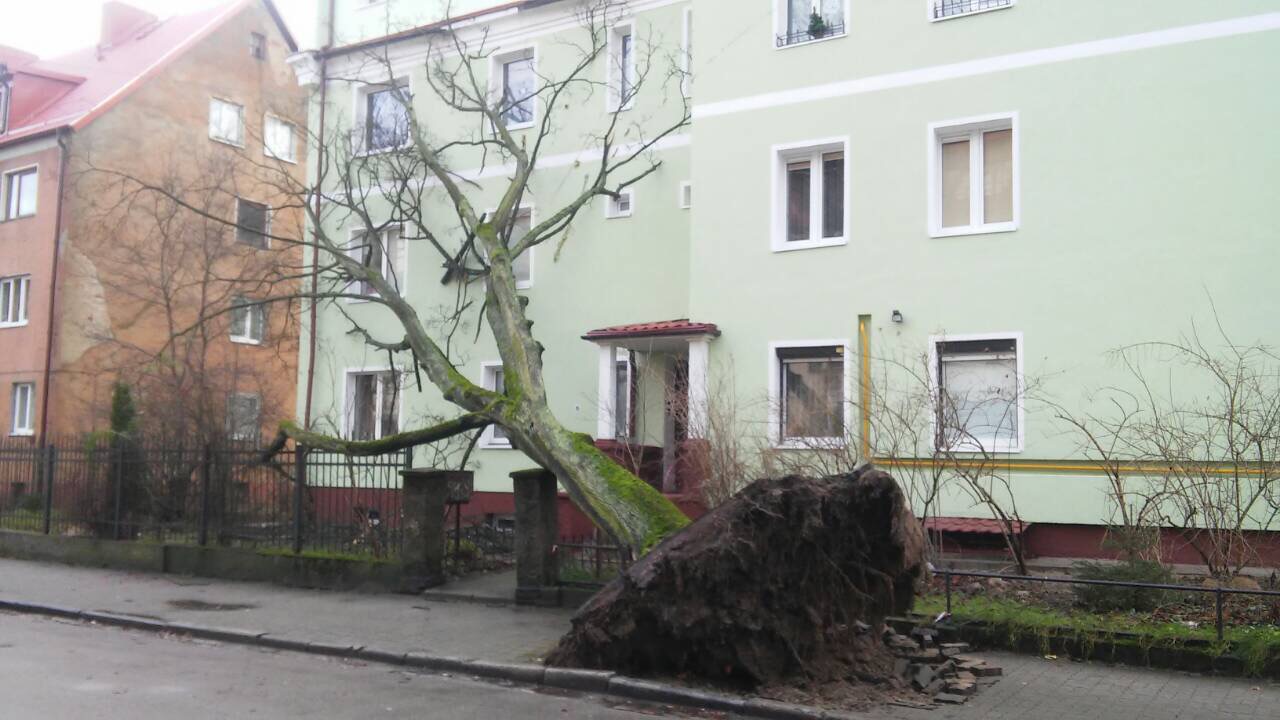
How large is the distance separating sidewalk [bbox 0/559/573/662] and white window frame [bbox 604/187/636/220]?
28.9 feet

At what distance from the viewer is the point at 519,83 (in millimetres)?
21062

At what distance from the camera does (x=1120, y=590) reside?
10.0 meters

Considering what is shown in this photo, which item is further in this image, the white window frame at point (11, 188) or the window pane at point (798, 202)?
the white window frame at point (11, 188)

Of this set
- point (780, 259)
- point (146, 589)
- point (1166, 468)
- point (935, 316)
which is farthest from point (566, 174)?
point (1166, 468)

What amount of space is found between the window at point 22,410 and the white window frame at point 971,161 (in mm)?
23754

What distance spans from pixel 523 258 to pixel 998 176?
9.17 meters

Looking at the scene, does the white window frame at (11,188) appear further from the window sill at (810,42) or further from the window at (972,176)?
the window at (972,176)

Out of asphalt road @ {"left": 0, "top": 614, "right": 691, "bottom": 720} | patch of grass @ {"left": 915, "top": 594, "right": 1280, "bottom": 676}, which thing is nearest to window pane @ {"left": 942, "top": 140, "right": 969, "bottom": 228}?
patch of grass @ {"left": 915, "top": 594, "right": 1280, "bottom": 676}

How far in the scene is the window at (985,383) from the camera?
14477 millimetres

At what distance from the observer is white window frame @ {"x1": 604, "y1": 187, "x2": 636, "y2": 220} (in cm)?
1920

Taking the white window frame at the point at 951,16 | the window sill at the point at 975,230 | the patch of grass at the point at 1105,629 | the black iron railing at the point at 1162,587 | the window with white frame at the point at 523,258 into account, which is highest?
the white window frame at the point at 951,16

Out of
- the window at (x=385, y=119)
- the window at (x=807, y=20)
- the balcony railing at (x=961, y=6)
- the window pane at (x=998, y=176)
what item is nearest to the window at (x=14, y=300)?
the window at (x=385, y=119)

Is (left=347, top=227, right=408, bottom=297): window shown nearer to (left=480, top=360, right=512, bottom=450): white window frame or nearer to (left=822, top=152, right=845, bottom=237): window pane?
(left=480, top=360, right=512, bottom=450): white window frame

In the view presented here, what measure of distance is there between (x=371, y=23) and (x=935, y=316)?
14.2 metres
